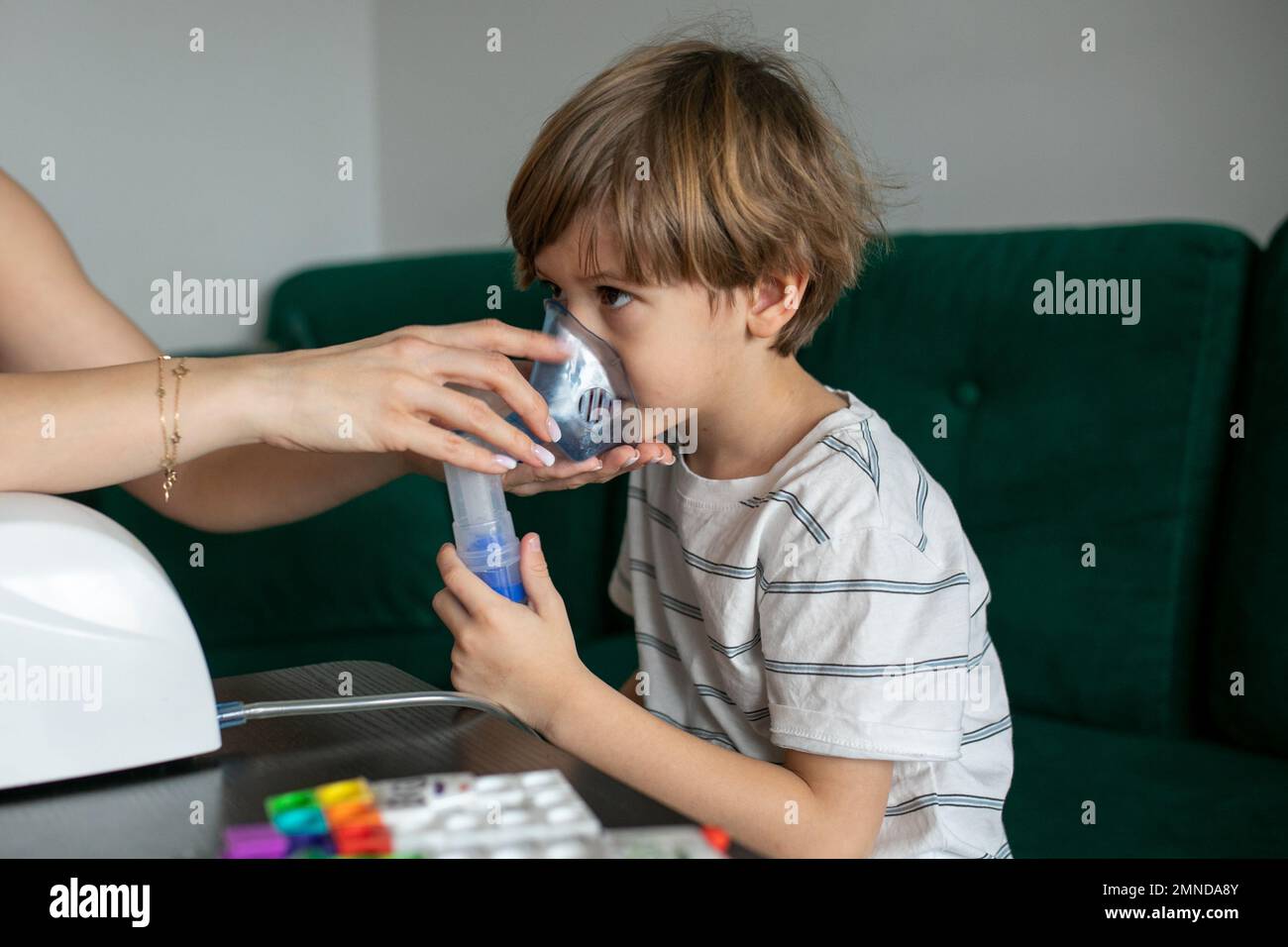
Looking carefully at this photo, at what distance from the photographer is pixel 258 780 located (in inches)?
26.7

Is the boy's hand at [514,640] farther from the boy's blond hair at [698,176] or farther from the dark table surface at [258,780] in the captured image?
the boy's blond hair at [698,176]

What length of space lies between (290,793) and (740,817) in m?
0.37

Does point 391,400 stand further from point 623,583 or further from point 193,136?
point 193,136

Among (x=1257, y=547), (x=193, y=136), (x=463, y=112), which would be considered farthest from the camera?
A: (x=463, y=112)

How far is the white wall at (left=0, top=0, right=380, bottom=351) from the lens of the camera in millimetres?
2109

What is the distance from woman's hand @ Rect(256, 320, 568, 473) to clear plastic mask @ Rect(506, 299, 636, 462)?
0.53ft

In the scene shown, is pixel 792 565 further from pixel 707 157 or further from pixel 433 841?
pixel 433 841

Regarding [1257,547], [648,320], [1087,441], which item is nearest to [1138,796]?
[1257,547]

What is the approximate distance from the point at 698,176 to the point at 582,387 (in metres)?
0.20

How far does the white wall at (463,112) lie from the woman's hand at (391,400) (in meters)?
1.26

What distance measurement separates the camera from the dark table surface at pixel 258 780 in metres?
0.60

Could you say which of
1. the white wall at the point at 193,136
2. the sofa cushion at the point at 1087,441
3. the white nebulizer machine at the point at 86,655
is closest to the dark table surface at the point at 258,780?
the white nebulizer machine at the point at 86,655
